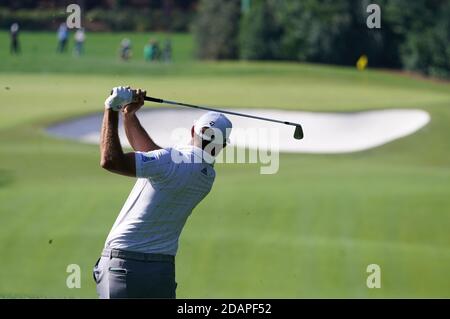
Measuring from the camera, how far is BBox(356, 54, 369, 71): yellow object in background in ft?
179

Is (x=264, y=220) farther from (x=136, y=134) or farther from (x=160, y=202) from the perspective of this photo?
(x=160, y=202)

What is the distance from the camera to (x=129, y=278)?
23.5 ft

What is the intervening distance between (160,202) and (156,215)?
3.4 inches

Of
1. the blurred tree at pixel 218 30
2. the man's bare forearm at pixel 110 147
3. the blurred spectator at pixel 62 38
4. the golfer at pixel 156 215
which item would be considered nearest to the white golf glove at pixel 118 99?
the golfer at pixel 156 215

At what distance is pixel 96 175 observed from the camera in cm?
2197

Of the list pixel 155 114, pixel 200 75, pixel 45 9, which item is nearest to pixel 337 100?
pixel 155 114

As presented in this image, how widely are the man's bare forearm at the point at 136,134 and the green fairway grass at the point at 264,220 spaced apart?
5515 mm

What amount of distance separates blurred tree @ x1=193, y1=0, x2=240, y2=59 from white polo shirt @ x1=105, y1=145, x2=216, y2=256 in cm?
5217

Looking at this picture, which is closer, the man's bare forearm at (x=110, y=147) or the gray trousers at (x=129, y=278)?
the man's bare forearm at (x=110, y=147)

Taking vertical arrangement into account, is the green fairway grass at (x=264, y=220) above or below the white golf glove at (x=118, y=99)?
below

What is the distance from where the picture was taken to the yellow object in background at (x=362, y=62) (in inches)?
2153

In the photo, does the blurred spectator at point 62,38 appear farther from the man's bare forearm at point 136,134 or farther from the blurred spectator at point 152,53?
the man's bare forearm at point 136,134
